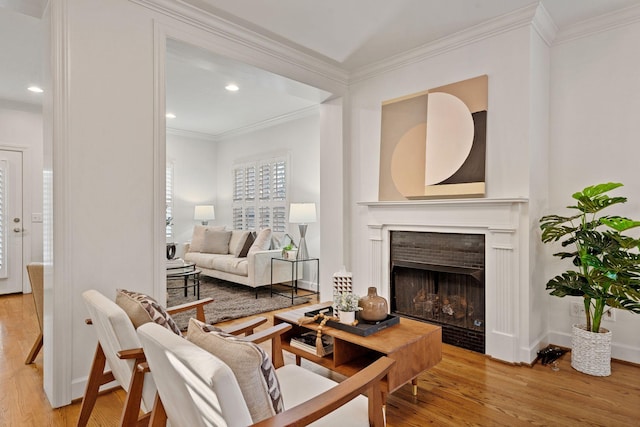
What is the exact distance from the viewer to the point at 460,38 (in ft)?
10.5

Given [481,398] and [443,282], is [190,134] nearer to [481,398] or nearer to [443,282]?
[443,282]

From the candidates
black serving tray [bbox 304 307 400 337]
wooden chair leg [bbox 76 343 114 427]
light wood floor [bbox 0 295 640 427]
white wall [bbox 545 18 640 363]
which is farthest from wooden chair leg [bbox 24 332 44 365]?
white wall [bbox 545 18 640 363]

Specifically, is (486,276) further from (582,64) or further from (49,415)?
(49,415)

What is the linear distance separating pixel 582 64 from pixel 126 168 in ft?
11.7

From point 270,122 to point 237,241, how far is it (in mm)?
2053

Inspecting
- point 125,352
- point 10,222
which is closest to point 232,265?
point 10,222

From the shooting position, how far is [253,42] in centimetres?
319

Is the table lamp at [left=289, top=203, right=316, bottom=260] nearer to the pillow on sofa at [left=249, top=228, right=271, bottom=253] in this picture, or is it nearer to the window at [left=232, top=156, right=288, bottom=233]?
the pillow on sofa at [left=249, top=228, right=271, bottom=253]

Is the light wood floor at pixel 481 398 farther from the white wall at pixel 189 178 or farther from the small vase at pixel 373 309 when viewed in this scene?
the white wall at pixel 189 178

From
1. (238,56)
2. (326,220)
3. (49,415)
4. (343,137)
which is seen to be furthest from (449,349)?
(238,56)

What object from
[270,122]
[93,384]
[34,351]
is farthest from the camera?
[270,122]

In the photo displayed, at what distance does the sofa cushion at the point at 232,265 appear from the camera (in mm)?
5102

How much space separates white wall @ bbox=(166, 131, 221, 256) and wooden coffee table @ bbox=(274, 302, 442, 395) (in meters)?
5.17

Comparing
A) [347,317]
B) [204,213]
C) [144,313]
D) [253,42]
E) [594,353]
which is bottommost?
[594,353]
